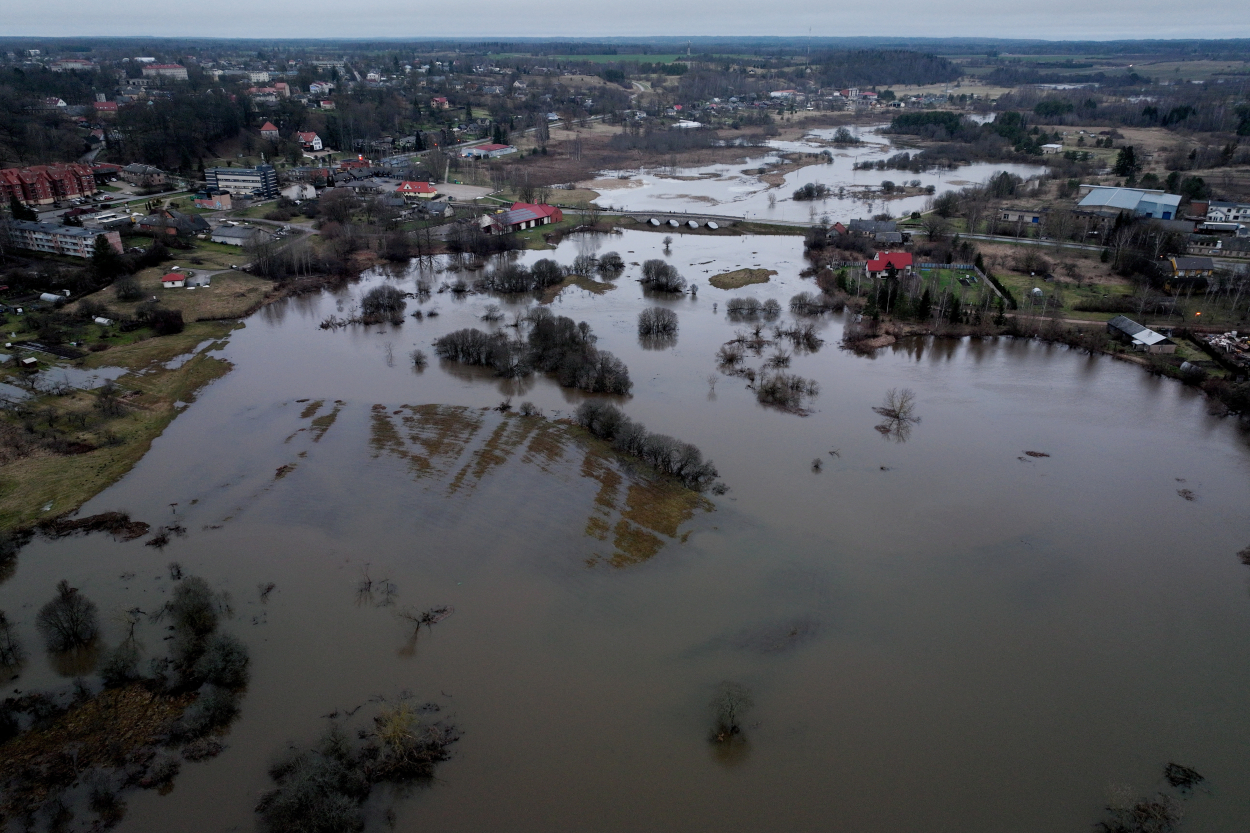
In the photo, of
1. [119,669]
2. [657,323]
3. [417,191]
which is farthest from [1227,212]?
[119,669]

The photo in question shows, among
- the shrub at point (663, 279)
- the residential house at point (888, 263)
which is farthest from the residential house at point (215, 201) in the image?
the residential house at point (888, 263)

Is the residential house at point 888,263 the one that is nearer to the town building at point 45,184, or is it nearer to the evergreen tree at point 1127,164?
the evergreen tree at point 1127,164

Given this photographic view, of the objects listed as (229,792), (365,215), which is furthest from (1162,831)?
(365,215)

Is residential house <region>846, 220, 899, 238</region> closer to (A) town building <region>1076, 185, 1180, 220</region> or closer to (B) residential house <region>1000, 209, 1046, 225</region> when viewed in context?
(B) residential house <region>1000, 209, 1046, 225</region>

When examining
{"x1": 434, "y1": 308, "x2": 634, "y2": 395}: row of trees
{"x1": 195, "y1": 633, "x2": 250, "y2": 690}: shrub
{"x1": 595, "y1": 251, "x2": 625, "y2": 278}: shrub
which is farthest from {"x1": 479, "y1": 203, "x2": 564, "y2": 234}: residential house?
{"x1": 195, "y1": 633, "x2": 250, "y2": 690}: shrub

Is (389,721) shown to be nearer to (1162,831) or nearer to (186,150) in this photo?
(1162,831)

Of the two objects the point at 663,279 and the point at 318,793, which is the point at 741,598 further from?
the point at 663,279

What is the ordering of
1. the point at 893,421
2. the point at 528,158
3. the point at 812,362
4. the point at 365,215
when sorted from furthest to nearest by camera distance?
the point at 528,158
the point at 365,215
the point at 812,362
the point at 893,421

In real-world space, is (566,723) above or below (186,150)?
below
